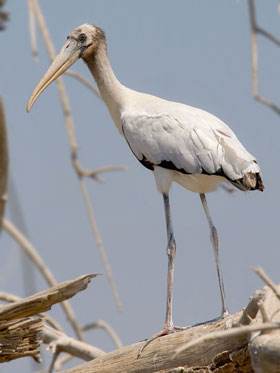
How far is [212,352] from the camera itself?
415 centimetres

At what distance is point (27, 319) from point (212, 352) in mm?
1009

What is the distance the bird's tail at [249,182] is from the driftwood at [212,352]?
3.72 feet

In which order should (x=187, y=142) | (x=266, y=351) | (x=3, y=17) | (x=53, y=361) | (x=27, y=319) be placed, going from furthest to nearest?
(x=53, y=361), (x=187, y=142), (x=27, y=319), (x=266, y=351), (x=3, y=17)

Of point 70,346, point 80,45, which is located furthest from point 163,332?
point 80,45

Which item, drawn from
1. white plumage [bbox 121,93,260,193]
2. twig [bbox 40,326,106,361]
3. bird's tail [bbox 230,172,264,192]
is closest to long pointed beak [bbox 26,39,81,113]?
white plumage [bbox 121,93,260,193]

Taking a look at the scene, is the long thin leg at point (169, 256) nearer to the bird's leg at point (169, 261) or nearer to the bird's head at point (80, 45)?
the bird's leg at point (169, 261)

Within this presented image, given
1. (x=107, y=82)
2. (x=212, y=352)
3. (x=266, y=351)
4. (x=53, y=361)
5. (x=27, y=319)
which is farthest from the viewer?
(x=107, y=82)

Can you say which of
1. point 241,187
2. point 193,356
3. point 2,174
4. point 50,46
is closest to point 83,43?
point 241,187

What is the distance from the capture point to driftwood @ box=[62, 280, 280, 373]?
311cm

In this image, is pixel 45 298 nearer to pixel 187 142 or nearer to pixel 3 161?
pixel 187 142

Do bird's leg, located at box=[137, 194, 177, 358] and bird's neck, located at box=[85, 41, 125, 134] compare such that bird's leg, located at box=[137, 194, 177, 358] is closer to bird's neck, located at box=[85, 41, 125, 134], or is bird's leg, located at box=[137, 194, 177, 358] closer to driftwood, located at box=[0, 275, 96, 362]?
bird's neck, located at box=[85, 41, 125, 134]

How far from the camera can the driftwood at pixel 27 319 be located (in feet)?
13.9

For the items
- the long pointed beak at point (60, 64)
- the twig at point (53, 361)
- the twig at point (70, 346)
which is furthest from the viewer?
the twig at point (70, 346)

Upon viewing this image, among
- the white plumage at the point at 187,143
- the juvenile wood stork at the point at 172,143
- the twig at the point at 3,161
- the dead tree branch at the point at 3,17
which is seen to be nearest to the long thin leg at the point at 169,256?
the juvenile wood stork at the point at 172,143
